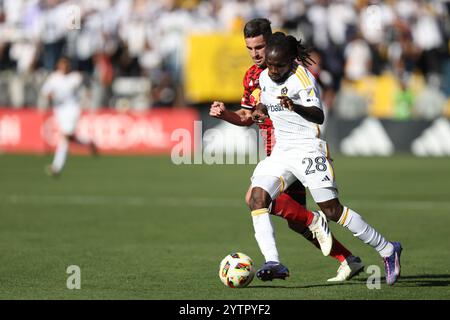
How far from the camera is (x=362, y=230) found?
33.2 ft

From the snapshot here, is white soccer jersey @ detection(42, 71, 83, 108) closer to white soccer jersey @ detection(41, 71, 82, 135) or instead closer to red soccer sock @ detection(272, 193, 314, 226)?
white soccer jersey @ detection(41, 71, 82, 135)

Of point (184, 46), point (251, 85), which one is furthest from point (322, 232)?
point (184, 46)

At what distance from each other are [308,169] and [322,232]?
72 centimetres

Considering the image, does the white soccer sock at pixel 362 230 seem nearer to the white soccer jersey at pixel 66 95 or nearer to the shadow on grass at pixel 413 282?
the shadow on grass at pixel 413 282

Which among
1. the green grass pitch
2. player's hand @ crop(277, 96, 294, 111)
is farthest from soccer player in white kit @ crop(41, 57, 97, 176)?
player's hand @ crop(277, 96, 294, 111)

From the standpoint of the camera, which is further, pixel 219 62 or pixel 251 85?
pixel 219 62

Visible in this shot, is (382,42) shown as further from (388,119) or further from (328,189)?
(328,189)

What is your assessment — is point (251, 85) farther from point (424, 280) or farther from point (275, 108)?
point (424, 280)

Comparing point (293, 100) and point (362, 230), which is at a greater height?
point (293, 100)

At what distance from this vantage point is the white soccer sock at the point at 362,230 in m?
10.1

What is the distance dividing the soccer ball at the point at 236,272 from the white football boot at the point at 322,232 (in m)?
0.83
